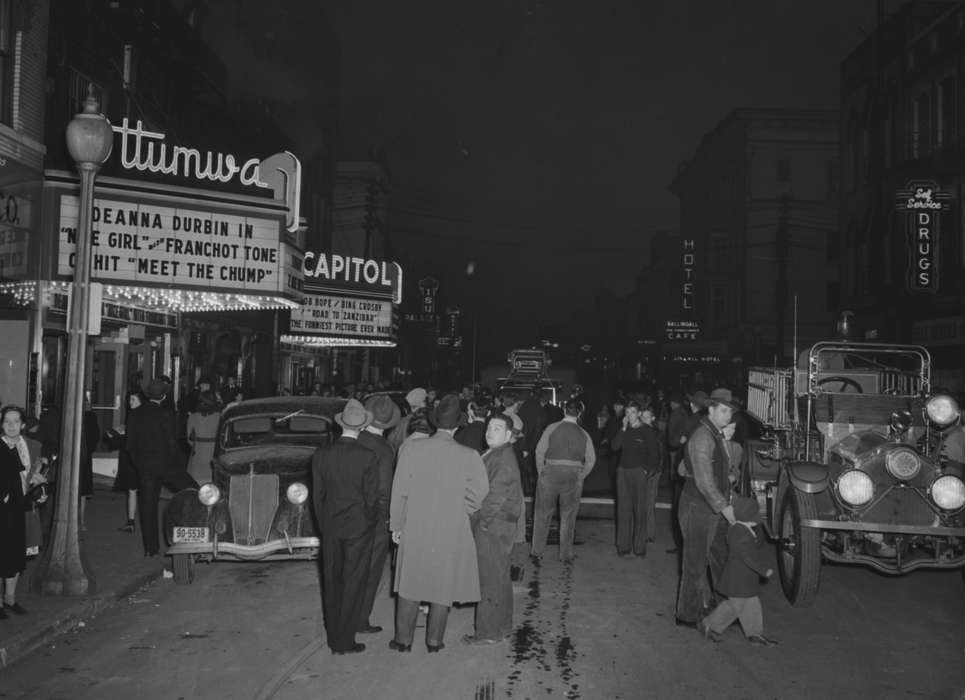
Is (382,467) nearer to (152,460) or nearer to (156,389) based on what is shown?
(152,460)

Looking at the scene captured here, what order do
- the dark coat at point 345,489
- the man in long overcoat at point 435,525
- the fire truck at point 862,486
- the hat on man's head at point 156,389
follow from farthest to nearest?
the hat on man's head at point 156,389, the fire truck at point 862,486, the dark coat at point 345,489, the man in long overcoat at point 435,525

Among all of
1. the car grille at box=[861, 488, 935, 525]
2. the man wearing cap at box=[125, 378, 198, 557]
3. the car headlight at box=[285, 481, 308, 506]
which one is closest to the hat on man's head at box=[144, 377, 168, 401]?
the man wearing cap at box=[125, 378, 198, 557]

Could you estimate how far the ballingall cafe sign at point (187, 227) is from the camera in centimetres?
1445

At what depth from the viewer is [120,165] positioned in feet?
47.6

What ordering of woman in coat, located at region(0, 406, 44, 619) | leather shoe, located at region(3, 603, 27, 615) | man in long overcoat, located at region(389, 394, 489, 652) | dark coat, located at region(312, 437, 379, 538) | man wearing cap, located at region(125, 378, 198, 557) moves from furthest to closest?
man wearing cap, located at region(125, 378, 198, 557)
leather shoe, located at region(3, 603, 27, 615)
woman in coat, located at region(0, 406, 44, 619)
dark coat, located at region(312, 437, 379, 538)
man in long overcoat, located at region(389, 394, 489, 652)

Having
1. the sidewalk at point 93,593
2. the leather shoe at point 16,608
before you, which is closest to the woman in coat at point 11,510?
the leather shoe at point 16,608

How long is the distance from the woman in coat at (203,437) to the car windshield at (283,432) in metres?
0.95

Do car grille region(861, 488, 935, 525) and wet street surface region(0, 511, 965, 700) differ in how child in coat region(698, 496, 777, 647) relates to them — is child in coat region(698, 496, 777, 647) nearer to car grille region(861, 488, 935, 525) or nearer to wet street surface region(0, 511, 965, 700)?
wet street surface region(0, 511, 965, 700)

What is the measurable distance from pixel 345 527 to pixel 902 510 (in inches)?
193

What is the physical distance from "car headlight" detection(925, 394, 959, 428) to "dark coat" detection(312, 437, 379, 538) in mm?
5655

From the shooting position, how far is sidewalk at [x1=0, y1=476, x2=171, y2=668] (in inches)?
276

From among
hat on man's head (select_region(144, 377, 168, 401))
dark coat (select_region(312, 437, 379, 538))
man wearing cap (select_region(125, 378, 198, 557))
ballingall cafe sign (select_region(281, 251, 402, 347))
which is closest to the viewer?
dark coat (select_region(312, 437, 379, 538))

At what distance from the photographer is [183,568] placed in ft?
30.3

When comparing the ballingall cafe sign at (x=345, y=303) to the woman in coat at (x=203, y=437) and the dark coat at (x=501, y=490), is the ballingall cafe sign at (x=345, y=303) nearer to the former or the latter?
the woman in coat at (x=203, y=437)
